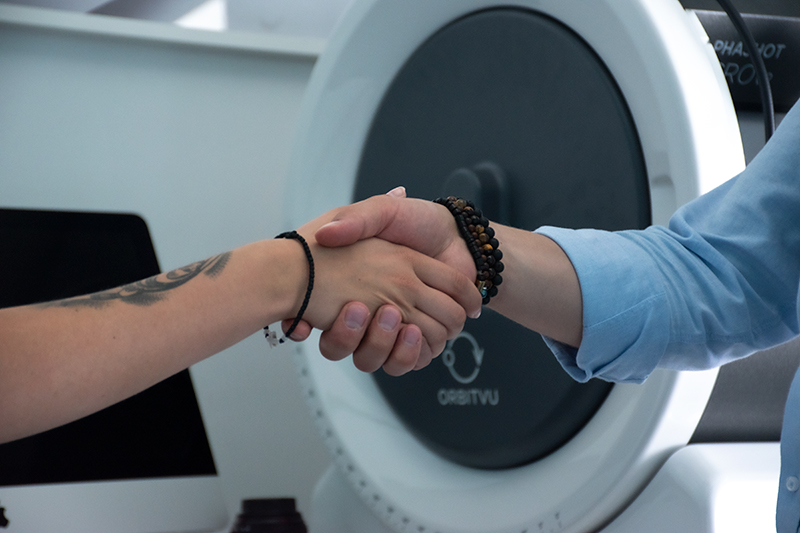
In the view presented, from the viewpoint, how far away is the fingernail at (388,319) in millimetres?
625

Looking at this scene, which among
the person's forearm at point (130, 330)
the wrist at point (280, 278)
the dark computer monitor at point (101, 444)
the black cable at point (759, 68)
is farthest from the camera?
the dark computer monitor at point (101, 444)

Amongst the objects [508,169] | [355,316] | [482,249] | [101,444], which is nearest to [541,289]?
[482,249]

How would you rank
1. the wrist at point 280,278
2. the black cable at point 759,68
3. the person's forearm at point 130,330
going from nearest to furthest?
the person's forearm at point 130,330 < the wrist at point 280,278 < the black cable at point 759,68

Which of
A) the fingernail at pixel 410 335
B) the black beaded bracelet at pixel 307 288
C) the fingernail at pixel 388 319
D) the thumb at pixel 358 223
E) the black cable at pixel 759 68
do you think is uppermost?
the black cable at pixel 759 68

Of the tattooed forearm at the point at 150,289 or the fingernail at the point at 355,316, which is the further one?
the fingernail at the point at 355,316

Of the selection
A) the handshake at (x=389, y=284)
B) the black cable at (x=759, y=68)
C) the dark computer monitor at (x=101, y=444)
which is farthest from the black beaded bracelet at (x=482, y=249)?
the dark computer monitor at (x=101, y=444)

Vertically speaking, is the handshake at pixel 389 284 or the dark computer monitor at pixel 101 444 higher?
the handshake at pixel 389 284

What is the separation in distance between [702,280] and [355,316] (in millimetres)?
317

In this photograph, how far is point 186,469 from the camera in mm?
1117

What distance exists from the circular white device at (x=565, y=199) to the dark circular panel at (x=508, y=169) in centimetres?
2

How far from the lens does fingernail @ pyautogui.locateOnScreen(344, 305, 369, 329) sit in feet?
1.99

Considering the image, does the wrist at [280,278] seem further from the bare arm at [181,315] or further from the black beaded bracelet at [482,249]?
the black beaded bracelet at [482,249]

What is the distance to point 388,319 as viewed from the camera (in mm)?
625

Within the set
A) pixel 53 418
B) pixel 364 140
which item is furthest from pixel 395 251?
pixel 364 140
